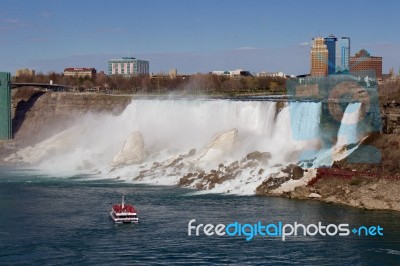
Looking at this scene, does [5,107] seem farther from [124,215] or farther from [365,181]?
[365,181]

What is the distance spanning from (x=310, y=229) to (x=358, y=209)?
477 cm

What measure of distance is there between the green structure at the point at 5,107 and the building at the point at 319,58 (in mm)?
32671

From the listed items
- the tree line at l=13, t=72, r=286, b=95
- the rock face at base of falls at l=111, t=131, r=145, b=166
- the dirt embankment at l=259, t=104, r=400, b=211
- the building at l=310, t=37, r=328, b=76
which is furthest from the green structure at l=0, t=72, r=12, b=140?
the dirt embankment at l=259, t=104, r=400, b=211

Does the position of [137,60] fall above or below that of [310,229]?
above

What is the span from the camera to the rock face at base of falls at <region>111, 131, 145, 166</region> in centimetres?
4528

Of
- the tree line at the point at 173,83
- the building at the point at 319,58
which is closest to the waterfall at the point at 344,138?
the building at the point at 319,58

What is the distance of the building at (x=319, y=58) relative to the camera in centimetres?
7584

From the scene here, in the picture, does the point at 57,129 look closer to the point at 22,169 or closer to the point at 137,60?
the point at 22,169

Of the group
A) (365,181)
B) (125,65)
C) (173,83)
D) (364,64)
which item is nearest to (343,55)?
(364,64)

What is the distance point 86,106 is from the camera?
59000 mm

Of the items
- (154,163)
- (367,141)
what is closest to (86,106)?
(154,163)

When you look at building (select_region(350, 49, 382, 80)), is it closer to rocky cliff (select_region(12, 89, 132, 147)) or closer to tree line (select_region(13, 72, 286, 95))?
tree line (select_region(13, 72, 286, 95))

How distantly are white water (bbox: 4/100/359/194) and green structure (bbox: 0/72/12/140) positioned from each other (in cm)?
581

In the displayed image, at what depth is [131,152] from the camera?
151ft
